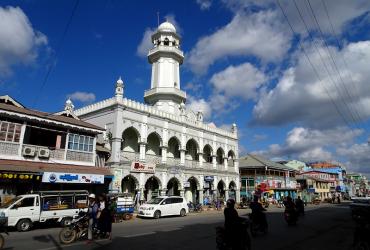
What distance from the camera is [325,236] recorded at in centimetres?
1369

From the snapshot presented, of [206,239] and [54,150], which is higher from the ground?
[54,150]

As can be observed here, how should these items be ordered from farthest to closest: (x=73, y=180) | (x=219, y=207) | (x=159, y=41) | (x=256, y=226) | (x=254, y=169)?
1. (x=254, y=169)
2. (x=159, y=41)
3. (x=219, y=207)
4. (x=73, y=180)
5. (x=256, y=226)

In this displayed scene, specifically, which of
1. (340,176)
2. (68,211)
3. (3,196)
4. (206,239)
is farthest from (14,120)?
(340,176)

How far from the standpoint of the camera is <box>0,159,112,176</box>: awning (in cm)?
1866

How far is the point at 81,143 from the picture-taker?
2364 cm

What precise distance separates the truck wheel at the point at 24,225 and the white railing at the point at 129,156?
39.8 ft

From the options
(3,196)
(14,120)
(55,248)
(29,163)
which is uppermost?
(14,120)

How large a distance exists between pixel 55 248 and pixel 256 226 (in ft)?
26.2

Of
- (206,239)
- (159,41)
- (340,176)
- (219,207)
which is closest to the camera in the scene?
(206,239)

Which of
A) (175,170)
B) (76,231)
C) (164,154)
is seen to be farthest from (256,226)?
(175,170)

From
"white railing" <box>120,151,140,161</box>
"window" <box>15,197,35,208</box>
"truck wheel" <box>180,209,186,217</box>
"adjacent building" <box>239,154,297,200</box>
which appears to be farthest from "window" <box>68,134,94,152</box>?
"adjacent building" <box>239,154,297,200</box>

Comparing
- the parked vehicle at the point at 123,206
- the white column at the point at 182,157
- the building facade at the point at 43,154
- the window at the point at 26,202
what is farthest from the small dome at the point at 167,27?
the window at the point at 26,202

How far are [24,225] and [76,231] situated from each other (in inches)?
228

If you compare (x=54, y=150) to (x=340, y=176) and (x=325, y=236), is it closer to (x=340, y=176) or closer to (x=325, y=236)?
(x=325, y=236)
